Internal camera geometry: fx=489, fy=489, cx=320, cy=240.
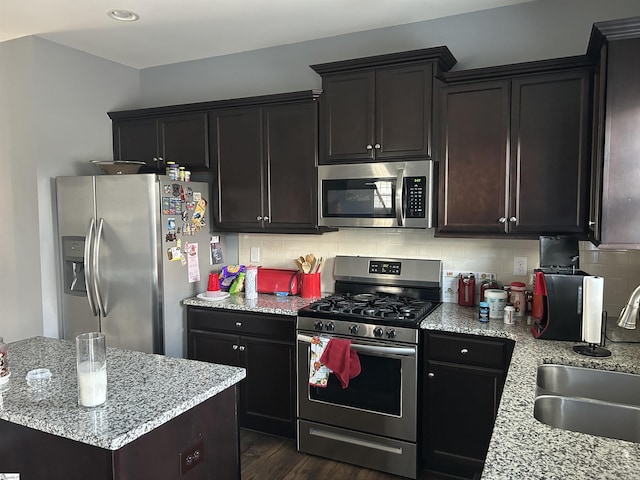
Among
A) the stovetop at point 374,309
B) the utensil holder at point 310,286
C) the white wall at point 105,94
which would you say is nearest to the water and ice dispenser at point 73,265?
the white wall at point 105,94

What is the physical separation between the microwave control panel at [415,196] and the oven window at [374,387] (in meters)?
0.87

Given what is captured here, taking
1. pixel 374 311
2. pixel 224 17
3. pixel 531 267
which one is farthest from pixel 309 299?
pixel 224 17

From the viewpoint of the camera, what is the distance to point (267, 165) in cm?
340

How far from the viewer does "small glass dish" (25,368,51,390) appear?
1.72 m

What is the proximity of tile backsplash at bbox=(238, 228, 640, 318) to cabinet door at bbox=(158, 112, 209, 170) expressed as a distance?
27.9 inches

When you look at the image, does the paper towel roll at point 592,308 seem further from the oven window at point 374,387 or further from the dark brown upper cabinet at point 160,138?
the dark brown upper cabinet at point 160,138

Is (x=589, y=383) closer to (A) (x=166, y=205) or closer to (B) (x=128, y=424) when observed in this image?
(B) (x=128, y=424)

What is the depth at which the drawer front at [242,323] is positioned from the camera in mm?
3115

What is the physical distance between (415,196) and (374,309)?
2.36ft

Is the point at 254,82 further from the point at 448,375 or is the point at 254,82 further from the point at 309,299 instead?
the point at 448,375

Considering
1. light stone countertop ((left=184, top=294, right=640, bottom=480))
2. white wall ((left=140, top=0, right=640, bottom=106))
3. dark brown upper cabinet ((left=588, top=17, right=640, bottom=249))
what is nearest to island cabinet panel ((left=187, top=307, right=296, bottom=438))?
light stone countertop ((left=184, top=294, right=640, bottom=480))

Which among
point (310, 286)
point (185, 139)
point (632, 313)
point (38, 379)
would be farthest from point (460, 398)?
point (185, 139)

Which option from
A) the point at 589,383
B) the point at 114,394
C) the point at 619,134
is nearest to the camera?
the point at 114,394

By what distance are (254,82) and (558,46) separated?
214 centimetres
